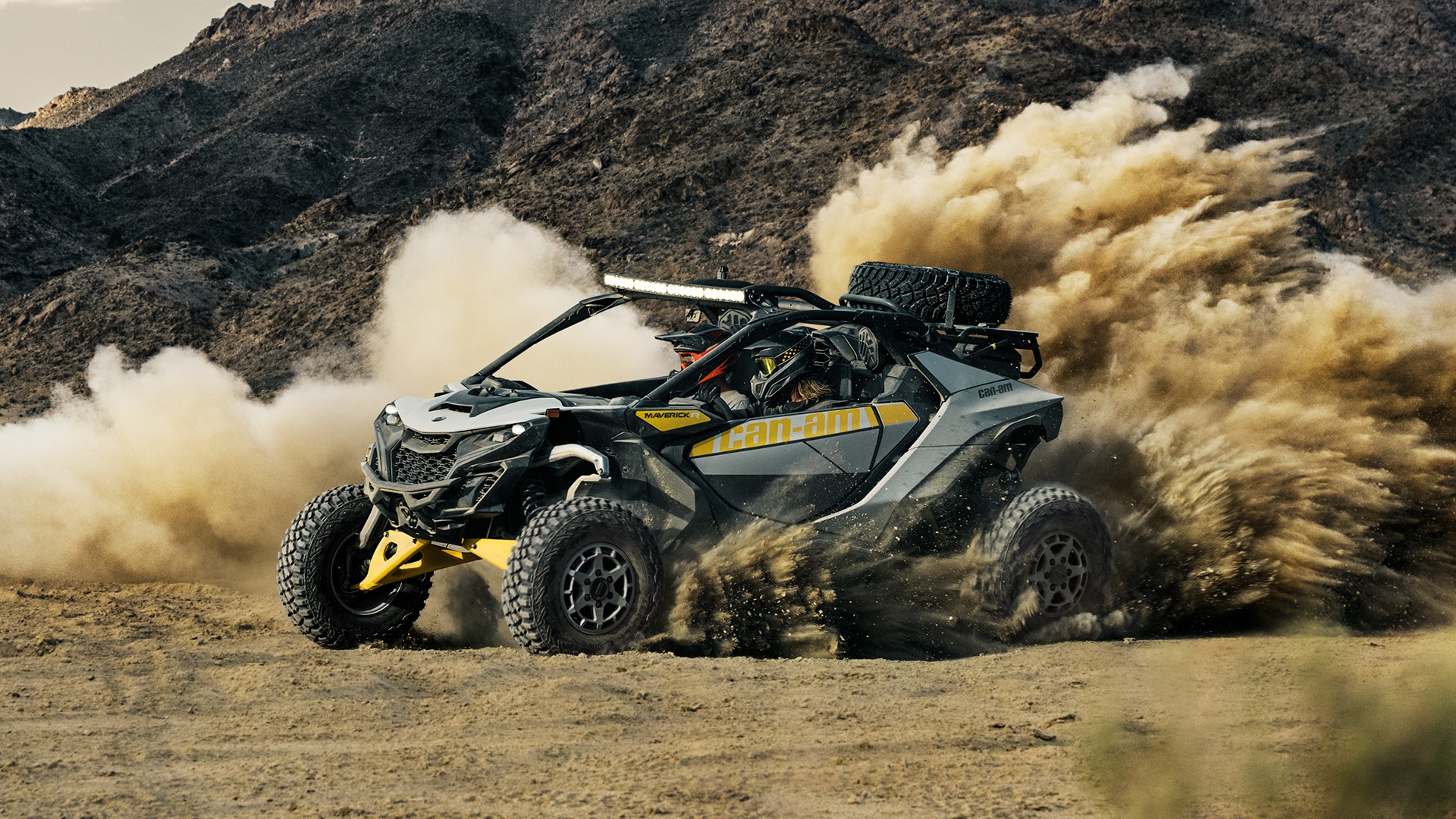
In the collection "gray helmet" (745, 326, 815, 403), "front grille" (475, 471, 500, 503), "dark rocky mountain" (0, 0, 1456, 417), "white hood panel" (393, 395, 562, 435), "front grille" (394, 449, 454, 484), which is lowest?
"front grille" (475, 471, 500, 503)

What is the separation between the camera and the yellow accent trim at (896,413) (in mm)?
7301

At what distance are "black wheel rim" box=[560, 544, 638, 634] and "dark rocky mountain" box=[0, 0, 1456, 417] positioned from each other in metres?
18.0

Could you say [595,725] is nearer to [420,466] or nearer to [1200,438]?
[420,466]

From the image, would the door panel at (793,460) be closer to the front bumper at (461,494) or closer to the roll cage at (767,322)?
the roll cage at (767,322)

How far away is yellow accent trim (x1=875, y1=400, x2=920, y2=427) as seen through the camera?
7301 mm

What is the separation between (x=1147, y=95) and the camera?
32.1 m

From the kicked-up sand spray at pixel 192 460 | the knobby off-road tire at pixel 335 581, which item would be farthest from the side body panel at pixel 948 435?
the kicked-up sand spray at pixel 192 460

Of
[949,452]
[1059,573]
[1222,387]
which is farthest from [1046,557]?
[1222,387]

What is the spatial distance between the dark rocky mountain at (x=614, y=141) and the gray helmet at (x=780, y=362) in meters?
17.1

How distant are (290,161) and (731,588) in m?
42.2

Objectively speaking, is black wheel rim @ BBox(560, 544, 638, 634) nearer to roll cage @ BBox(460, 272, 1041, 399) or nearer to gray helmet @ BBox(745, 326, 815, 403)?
roll cage @ BBox(460, 272, 1041, 399)

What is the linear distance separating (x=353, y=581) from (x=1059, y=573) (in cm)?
397

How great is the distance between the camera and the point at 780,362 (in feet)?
24.7

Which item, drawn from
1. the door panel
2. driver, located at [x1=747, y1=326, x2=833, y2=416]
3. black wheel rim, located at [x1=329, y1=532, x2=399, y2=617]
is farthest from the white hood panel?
driver, located at [x1=747, y1=326, x2=833, y2=416]
